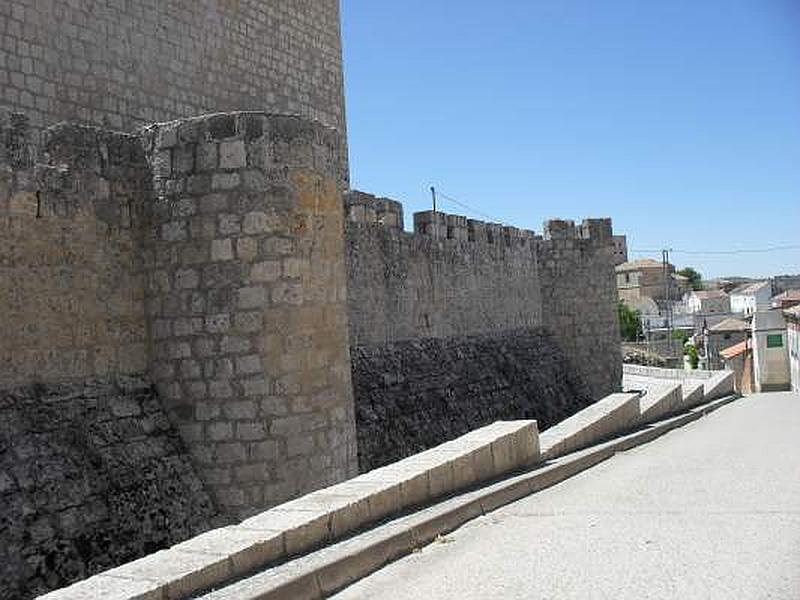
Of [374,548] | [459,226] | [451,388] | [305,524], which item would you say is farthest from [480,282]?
[305,524]

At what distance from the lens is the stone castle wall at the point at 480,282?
1181 cm

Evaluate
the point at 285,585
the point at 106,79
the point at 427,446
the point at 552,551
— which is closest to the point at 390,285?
the point at 427,446

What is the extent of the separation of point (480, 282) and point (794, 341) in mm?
29377

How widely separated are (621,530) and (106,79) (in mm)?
7795

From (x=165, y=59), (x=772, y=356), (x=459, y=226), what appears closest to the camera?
(x=165, y=59)

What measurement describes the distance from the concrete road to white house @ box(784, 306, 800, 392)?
32589mm

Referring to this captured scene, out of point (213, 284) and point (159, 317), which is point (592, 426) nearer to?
point (213, 284)

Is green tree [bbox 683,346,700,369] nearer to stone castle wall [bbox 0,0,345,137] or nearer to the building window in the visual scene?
the building window

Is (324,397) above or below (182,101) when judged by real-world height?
below

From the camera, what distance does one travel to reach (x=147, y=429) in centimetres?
671

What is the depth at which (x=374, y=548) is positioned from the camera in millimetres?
4785

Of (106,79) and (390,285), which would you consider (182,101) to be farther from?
(390,285)

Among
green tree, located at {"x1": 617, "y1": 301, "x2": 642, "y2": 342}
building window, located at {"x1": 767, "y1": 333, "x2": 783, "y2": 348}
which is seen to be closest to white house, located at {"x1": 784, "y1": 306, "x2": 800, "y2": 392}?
→ building window, located at {"x1": 767, "y1": 333, "x2": 783, "y2": 348}

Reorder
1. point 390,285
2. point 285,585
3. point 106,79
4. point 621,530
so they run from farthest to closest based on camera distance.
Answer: point 390,285 → point 106,79 → point 621,530 → point 285,585
